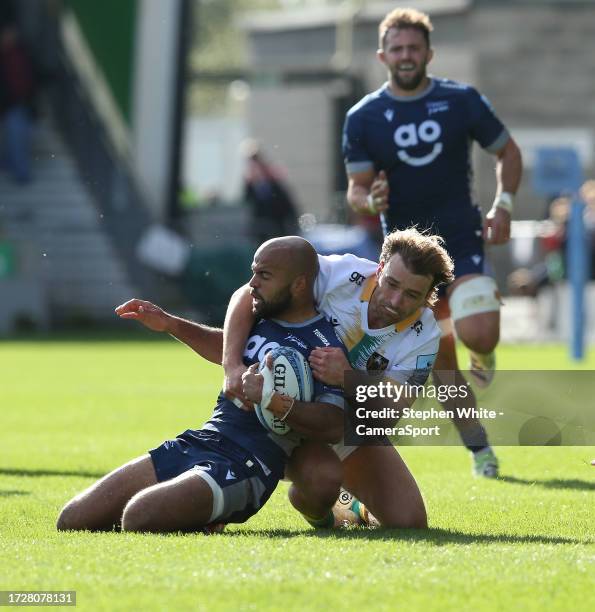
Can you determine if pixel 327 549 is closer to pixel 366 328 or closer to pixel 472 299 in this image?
pixel 366 328

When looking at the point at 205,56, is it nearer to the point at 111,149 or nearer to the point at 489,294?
the point at 111,149

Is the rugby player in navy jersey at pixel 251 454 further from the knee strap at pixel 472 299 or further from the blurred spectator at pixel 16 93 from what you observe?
the blurred spectator at pixel 16 93

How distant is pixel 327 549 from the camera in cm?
603

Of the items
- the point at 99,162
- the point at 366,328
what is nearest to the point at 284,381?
the point at 366,328

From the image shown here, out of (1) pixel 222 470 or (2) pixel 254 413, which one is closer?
(1) pixel 222 470

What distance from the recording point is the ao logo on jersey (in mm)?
9047

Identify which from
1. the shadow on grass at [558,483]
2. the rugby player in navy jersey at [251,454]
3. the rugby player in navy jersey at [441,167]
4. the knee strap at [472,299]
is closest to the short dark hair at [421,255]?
the rugby player in navy jersey at [251,454]

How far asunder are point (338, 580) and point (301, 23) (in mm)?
36022

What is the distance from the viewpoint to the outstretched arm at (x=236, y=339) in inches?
262

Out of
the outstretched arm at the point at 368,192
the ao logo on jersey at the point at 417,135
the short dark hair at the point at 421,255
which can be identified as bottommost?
the short dark hair at the point at 421,255

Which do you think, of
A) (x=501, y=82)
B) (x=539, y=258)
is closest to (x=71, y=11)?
(x=539, y=258)

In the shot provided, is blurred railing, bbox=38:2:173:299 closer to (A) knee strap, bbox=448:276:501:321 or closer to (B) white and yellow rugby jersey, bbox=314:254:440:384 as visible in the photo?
(A) knee strap, bbox=448:276:501:321

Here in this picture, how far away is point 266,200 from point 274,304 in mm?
17850

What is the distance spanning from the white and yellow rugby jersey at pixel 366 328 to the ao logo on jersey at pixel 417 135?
83.2 inches
